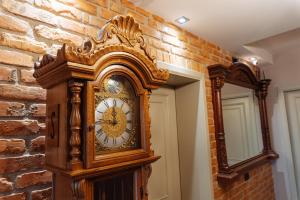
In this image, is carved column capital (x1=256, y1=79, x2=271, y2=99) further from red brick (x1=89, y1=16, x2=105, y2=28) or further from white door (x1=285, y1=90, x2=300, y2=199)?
red brick (x1=89, y1=16, x2=105, y2=28)

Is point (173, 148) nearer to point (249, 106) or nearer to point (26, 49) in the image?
point (249, 106)

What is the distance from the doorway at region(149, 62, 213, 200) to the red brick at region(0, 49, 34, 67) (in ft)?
3.65

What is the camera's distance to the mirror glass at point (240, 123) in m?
2.20

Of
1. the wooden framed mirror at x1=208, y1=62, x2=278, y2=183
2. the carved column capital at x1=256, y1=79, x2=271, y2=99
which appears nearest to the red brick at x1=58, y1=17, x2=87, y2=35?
the wooden framed mirror at x1=208, y1=62, x2=278, y2=183

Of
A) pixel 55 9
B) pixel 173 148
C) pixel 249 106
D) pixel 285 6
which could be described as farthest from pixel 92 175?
pixel 249 106

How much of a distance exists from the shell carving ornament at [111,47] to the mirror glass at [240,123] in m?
1.42

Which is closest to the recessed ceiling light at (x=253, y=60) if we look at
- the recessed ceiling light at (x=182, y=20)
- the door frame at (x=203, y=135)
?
the door frame at (x=203, y=135)

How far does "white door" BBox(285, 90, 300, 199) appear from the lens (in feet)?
9.13

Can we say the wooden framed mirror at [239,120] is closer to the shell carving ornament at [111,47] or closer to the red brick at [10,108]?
the shell carving ornament at [111,47]

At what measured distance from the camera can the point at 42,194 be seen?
897 mm

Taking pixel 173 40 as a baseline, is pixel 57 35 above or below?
below

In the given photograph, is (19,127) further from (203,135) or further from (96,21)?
(203,135)

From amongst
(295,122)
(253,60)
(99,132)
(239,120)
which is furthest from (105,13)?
(295,122)

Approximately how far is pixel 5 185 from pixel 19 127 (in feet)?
0.74
